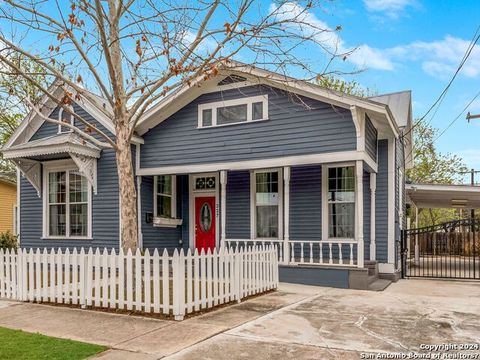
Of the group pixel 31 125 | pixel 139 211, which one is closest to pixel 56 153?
pixel 31 125

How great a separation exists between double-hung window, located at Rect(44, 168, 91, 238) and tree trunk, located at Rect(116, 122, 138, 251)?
565cm

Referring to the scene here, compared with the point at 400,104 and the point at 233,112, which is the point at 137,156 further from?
the point at 400,104

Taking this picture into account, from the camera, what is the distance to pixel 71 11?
282 inches

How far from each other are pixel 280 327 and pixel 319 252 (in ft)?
18.6

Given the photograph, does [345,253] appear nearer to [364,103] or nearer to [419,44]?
[364,103]

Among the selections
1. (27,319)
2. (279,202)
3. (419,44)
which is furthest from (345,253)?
(419,44)

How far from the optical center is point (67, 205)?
521 inches

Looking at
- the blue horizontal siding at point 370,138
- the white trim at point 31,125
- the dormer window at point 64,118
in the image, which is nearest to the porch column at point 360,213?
the blue horizontal siding at point 370,138

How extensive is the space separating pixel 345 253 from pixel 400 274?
6.94ft

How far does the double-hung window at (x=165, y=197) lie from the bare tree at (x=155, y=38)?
5186 mm

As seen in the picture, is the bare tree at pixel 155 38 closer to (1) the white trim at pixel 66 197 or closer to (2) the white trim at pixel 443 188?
(1) the white trim at pixel 66 197

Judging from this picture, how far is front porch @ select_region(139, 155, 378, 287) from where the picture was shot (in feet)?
35.3

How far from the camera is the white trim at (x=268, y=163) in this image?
9853 millimetres

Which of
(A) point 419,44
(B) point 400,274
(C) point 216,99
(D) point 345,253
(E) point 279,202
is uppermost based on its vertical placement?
(A) point 419,44
